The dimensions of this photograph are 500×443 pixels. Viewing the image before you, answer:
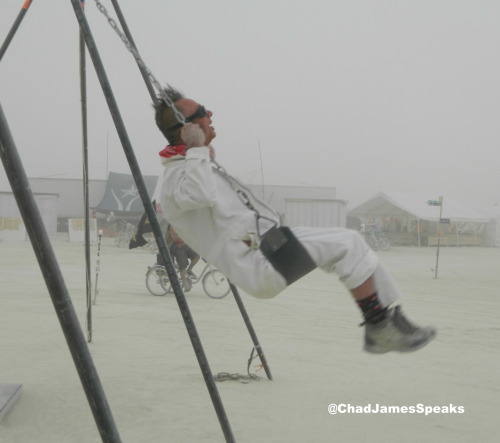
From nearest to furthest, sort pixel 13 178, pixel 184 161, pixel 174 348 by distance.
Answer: pixel 13 178
pixel 184 161
pixel 174 348

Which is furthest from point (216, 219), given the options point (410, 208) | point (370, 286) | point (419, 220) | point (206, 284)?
point (419, 220)

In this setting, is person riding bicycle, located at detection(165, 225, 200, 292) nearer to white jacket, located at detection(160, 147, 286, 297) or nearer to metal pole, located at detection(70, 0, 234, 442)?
metal pole, located at detection(70, 0, 234, 442)

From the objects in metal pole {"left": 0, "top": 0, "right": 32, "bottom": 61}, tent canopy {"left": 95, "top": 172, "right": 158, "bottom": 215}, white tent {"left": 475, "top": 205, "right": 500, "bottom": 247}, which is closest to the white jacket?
metal pole {"left": 0, "top": 0, "right": 32, "bottom": 61}

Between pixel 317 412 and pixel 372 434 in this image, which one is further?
pixel 317 412

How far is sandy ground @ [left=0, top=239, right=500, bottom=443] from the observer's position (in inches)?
167

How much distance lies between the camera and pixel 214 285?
439 inches

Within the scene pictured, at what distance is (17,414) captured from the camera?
432 cm

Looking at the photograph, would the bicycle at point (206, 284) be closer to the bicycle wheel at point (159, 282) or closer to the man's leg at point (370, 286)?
the bicycle wheel at point (159, 282)

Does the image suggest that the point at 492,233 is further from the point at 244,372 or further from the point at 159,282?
the point at 244,372

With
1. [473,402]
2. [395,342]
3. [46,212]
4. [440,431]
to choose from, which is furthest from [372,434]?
[46,212]

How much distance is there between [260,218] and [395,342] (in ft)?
2.44

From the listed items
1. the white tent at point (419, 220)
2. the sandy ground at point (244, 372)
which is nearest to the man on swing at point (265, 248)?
the sandy ground at point (244, 372)

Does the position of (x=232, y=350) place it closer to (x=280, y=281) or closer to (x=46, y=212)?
(x=280, y=281)

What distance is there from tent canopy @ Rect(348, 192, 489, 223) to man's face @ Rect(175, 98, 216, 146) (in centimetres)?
2968
